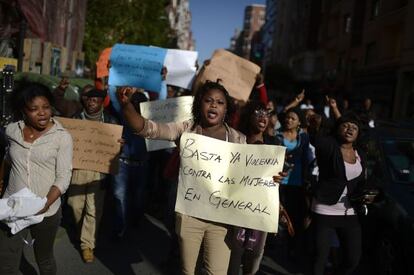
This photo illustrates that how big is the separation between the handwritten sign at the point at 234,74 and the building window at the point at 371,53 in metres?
21.2

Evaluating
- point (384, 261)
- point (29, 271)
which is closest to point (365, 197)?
point (384, 261)

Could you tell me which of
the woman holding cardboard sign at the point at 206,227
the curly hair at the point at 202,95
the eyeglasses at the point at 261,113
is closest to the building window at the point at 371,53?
the eyeglasses at the point at 261,113

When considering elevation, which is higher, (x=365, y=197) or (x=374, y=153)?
(x=374, y=153)

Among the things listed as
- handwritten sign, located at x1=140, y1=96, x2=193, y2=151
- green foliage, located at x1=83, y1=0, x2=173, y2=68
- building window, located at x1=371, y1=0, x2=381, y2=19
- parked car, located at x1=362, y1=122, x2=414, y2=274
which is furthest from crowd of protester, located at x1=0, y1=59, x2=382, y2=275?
building window, located at x1=371, y1=0, x2=381, y2=19

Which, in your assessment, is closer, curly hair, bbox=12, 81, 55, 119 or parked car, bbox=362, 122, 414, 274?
curly hair, bbox=12, 81, 55, 119

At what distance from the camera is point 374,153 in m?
4.67

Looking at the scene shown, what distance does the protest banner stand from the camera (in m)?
5.68

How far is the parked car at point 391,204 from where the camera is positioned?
3867 millimetres

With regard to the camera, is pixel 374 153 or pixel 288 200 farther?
pixel 288 200

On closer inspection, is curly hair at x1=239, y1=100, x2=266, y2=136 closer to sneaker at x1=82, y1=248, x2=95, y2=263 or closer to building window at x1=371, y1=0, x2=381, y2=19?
sneaker at x1=82, y1=248, x2=95, y2=263

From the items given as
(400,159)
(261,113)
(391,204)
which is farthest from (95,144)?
(400,159)

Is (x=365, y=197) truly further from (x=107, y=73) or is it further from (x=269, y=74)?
(x=269, y=74)

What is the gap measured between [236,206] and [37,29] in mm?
8578

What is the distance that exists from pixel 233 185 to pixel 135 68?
286cm
